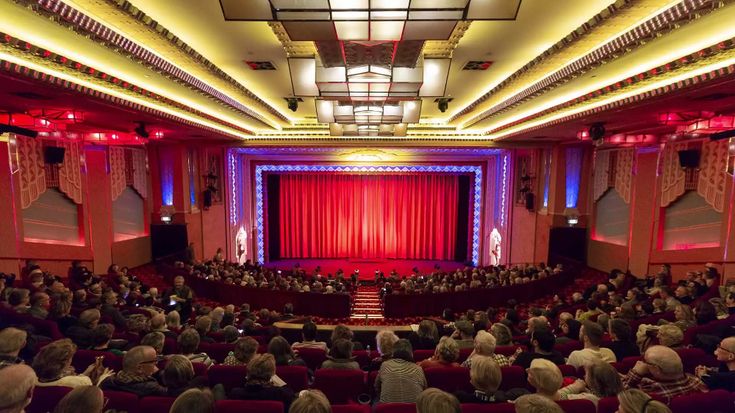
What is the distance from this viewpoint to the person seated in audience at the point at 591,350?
2855 mm

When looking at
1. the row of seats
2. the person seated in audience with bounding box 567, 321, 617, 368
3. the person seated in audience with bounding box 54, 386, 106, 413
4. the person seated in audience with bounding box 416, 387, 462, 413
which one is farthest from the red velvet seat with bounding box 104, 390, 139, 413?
the person seated in audience with bounding box 567, 321, 617, 368

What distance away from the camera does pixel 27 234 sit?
8.12m

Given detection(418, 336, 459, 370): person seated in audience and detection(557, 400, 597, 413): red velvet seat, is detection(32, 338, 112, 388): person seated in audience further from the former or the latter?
detection(557, 400, 597, 413): red velvet seat

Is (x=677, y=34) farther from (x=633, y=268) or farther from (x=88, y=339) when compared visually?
(x=633, y=268)

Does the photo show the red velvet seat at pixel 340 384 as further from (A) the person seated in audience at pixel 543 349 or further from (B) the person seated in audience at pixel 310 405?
(A) the person seated in audience at pixel 543 349

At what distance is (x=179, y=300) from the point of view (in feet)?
18.2

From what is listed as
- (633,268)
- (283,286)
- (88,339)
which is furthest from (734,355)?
(633,268)

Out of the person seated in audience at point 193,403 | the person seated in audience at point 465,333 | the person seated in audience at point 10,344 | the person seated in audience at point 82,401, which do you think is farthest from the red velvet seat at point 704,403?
the person seated in audience at point 10,344

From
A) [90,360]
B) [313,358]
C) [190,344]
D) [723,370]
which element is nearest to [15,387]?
[190,344]

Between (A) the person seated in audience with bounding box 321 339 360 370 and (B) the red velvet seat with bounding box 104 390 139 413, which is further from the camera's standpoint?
(A) the person seated in audience with bounding box 321 339 360 370

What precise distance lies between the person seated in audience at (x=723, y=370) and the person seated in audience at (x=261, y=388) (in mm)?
2596

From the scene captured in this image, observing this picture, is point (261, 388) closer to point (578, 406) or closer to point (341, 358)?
point (341, 358)

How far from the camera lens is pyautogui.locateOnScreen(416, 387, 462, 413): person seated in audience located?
1.54 metres

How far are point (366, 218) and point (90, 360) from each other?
12.7 m
